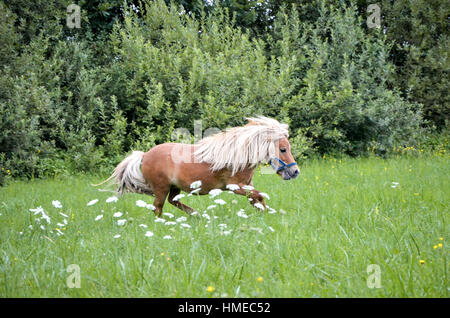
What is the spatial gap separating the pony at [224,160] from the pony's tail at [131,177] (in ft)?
0.52

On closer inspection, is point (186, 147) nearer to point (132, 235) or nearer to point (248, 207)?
point (248, 207)

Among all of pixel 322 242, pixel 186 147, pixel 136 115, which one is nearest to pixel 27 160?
pixel 136 115

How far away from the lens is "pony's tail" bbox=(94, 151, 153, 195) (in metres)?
5.39

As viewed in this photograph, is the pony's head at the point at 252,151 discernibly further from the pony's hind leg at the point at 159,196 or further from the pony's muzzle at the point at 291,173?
the pony's hind leg at the point at 159,196

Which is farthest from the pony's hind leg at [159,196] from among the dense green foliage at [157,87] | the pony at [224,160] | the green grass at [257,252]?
the dense green foliage at [157,87]

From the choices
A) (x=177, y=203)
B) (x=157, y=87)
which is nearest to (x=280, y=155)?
(x=177, y=203)

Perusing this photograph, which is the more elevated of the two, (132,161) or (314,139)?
(132,161)

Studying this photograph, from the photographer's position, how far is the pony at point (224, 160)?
16.3 feet

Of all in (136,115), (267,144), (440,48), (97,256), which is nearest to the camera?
(97,256)

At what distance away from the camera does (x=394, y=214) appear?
4.55 meters

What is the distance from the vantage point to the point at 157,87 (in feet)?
32.2

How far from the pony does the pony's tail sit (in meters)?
0.16

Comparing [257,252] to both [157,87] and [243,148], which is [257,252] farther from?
[157,87]

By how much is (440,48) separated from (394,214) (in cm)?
1073
